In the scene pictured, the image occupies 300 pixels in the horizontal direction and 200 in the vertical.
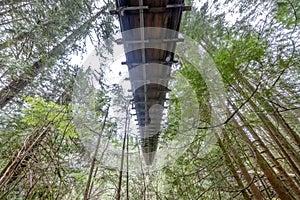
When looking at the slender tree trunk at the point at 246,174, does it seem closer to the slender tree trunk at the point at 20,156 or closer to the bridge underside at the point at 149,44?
the bridge underside at the point at 149,44

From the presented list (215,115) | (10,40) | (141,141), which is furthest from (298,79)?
(10,40)

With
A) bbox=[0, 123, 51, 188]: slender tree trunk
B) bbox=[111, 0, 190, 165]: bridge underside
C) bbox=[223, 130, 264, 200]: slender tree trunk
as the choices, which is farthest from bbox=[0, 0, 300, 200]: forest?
bbox=[0, 123, 51, 188]: slender tree trunk

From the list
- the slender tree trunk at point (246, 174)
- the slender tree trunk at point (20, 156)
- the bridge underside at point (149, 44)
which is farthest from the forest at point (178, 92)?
the slender tree trunk at point (20, 156)

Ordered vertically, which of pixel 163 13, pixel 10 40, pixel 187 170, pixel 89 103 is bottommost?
pixel 187 170

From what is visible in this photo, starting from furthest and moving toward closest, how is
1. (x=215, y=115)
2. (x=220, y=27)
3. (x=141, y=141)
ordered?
(x=141, y=141)
(x=220, y=27)
(x=215, y=115)

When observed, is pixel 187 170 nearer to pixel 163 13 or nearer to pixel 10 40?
pixel 163 13

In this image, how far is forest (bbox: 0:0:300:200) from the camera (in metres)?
2.42

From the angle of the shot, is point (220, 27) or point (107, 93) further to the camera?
point (107, 93)

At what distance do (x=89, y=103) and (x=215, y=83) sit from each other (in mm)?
2053

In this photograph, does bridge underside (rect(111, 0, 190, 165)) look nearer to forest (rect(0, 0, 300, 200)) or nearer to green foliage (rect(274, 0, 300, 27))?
forest (rect(0, 0, 300, 200))

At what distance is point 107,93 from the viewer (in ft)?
12.8

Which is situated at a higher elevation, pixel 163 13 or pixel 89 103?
pixel 89 103

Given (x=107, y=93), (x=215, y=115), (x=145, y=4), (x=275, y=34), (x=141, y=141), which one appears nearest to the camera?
(x=145, y=4)

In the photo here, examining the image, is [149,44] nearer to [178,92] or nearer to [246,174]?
[178,92]
